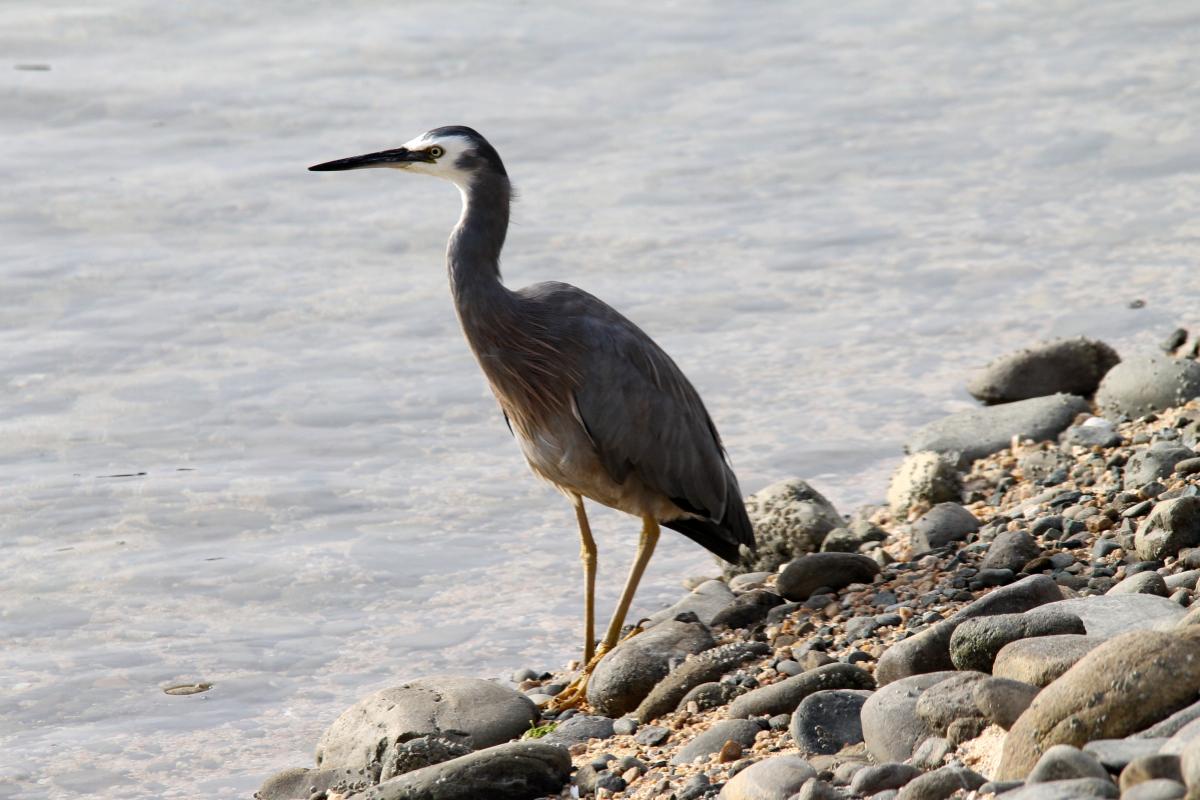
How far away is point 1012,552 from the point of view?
575 centimetres

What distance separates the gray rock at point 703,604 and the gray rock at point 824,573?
31cm

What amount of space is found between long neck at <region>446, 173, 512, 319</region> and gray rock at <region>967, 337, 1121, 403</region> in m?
3.21

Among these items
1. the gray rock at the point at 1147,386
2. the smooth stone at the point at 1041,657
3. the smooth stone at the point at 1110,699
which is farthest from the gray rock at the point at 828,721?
the gray rock at the point at 1147,386

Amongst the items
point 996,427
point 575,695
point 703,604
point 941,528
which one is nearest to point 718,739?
point 575,695

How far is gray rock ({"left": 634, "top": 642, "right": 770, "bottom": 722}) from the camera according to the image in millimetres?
5289

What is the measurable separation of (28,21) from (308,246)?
4793 mm

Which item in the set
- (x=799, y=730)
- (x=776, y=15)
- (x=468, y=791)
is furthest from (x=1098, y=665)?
(x=776, y=15)

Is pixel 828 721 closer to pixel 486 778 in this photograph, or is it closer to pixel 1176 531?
pixel 486 778

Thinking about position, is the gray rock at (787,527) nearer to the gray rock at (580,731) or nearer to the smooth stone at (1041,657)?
the gray rock at (580,731)

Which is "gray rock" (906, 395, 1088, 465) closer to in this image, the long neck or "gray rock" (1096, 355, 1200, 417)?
"gray rock" (1096, 355, 1200, 417)

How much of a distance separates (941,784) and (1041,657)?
0.61 metres

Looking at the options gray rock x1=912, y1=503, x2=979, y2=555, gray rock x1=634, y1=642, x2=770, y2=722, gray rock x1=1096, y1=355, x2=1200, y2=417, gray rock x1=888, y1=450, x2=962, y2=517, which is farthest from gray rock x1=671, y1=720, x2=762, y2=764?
gray rock x1=1096, y1=355, x2=1200, y2=417

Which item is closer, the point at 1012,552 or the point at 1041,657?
the point at 1041,657

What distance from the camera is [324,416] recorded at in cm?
842
